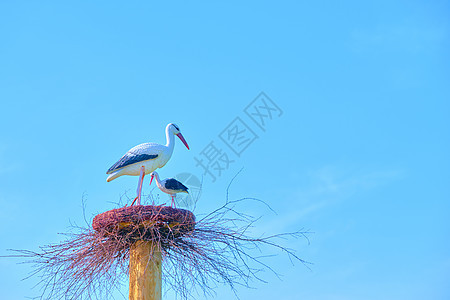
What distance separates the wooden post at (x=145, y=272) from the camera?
5.21 meters

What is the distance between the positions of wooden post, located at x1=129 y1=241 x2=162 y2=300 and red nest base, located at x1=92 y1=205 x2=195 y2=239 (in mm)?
172

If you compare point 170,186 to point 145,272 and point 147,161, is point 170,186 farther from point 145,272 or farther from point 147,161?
point 145,272

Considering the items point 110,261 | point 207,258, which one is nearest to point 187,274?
point 207,258

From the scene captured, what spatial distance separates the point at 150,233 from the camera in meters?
5.21

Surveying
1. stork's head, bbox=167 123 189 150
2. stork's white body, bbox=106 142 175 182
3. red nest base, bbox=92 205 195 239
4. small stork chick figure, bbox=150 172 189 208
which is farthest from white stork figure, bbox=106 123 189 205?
red nest base, bbox=92 205 195 239

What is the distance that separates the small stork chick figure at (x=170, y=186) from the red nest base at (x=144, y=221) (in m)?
0.64

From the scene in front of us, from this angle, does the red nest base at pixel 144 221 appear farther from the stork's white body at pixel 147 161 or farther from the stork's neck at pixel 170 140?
the stork's neck at pixel 170 140

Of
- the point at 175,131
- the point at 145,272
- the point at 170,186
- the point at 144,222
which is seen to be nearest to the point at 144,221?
the point at 144,222

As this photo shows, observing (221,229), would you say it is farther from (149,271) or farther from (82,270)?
(82,270)

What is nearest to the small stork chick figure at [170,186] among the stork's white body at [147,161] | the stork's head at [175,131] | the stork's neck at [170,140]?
the stork's white body at [147,161]

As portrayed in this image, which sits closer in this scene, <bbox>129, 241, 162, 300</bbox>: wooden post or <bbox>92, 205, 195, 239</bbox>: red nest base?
<bbox>92, 205, 195, 239</bbox>: red nest base

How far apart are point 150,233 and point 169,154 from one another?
3.58 ft

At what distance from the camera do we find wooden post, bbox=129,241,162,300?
17.1 feet

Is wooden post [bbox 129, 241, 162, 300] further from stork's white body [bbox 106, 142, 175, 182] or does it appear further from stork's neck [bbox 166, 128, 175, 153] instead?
stork's neck [bbox 166, 128, 175, 153]
